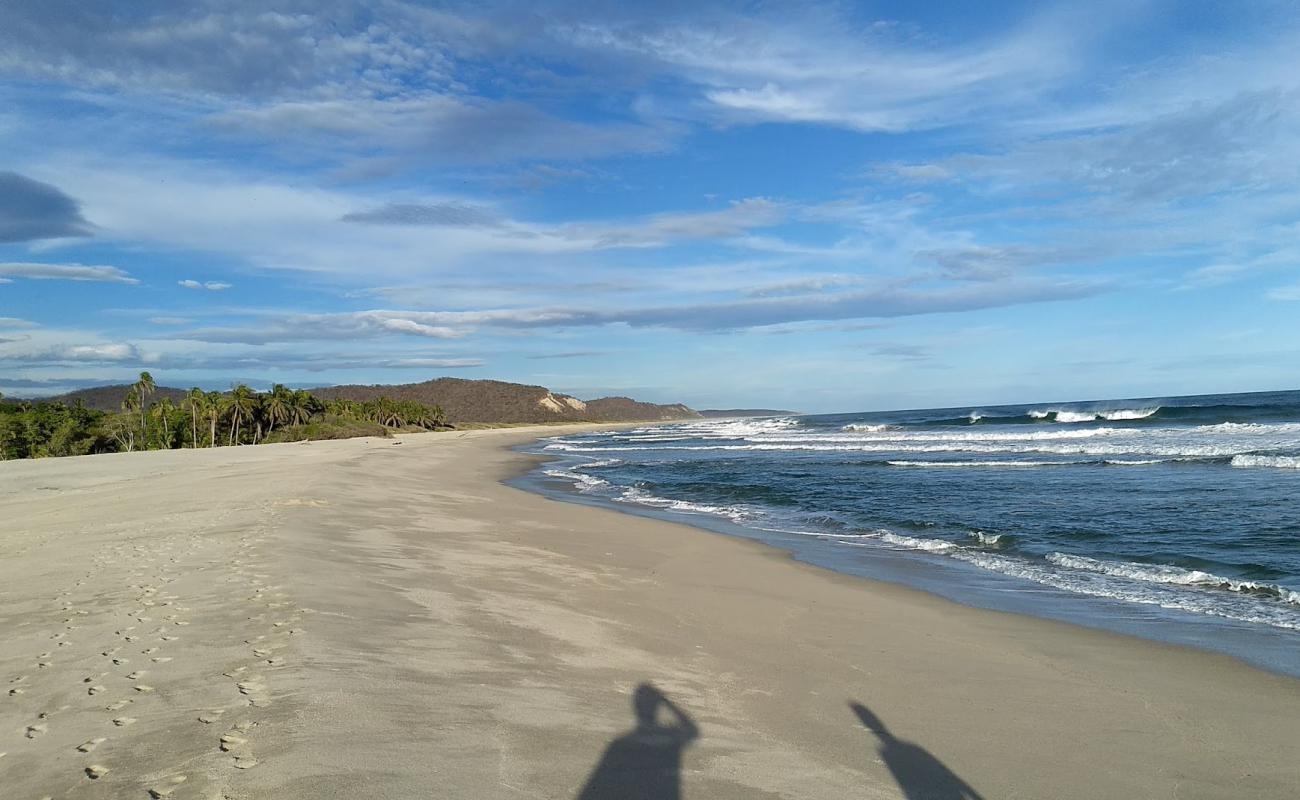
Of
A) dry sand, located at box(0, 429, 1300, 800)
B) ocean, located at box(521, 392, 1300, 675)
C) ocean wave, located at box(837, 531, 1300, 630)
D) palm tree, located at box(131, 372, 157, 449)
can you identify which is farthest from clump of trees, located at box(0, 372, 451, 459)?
ocean wave, located at box(837, 531, 1300, 630)

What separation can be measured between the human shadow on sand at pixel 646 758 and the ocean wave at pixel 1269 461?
87.7ft

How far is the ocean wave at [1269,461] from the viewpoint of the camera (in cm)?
2387

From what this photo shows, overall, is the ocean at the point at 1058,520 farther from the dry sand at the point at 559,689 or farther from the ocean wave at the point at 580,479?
the dry sand at the point at 559,689

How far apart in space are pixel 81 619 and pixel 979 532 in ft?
49.9

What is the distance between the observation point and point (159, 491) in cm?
2086

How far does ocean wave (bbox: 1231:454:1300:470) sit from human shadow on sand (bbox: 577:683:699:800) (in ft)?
87.7

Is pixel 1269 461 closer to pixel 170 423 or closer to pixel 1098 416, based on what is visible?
pixel 1098 416

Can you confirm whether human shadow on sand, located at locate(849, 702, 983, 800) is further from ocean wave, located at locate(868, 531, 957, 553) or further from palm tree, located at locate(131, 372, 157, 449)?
→ palm tree, located at locate(131, 372, 157, 449)

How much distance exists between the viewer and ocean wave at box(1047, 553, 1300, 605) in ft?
33.5

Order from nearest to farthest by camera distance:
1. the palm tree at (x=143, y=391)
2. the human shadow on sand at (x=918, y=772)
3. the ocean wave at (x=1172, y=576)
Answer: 1. the human shadow on sand at (x=918, y=772)
2. the ocean wave at (x=1172, y=576)
3. the palm tree at (x=143, y=391)

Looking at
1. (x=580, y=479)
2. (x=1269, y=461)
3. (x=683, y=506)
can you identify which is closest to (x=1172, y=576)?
(x=683, y=506)

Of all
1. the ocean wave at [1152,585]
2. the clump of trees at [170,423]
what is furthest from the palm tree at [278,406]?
the ocean wave at [1152,585]

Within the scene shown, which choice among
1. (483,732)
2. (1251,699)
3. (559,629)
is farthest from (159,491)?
(1251,699)

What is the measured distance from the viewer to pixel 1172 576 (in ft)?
37.5
